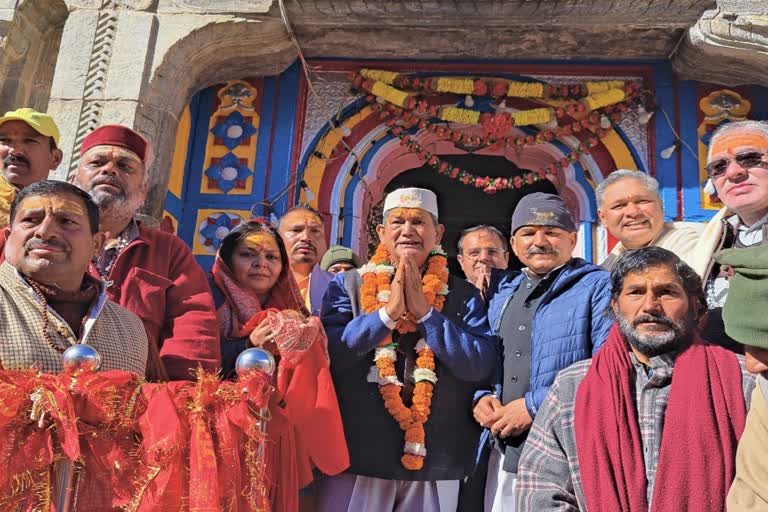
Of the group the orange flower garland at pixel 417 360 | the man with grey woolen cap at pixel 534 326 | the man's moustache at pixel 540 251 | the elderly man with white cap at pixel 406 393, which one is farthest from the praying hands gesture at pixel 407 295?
the man's moustache at pixel 540 251

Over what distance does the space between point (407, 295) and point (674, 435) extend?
1193mm

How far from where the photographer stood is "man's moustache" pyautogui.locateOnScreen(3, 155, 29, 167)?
3.70m

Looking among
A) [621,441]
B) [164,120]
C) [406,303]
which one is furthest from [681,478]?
[164,120]

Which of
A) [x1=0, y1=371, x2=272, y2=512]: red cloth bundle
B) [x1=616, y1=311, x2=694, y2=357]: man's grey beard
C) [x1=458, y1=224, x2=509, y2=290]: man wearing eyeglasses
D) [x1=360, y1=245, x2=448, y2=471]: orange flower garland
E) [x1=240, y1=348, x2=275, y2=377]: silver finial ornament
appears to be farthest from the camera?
[x1=458, y1=224, x2=509, y2=290]: man wearing eyeglasses

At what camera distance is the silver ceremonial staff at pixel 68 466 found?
2.03 metres

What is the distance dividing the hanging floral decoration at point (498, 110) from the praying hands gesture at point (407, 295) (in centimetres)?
326

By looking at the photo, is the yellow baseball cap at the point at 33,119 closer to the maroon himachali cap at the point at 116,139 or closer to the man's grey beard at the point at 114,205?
the maroon himachali cap at the point at 116,139

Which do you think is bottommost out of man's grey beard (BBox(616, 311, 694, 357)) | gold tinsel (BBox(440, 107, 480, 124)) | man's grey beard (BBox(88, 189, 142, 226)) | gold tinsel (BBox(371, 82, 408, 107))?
man's grey beard (BBox(616, 311, 694, 357))

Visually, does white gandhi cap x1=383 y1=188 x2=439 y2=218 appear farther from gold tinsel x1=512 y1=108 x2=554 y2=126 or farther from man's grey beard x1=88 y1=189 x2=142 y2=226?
gold tinsel x1=512 y1=108 x2=554 y2=126

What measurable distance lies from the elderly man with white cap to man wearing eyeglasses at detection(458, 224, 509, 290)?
4.09 ft

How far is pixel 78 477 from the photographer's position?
6.84 ft

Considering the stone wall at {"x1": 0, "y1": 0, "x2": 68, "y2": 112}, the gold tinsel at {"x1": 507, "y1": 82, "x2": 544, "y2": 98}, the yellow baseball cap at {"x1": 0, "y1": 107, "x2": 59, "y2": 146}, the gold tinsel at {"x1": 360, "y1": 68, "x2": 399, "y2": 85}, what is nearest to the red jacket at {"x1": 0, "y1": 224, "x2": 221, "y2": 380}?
the yellow baseball cap at {"x1": 0, "y1": 107, "x2": 59, "y2": 146}

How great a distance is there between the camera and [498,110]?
6.27 meters

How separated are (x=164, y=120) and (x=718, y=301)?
422 centimetres
